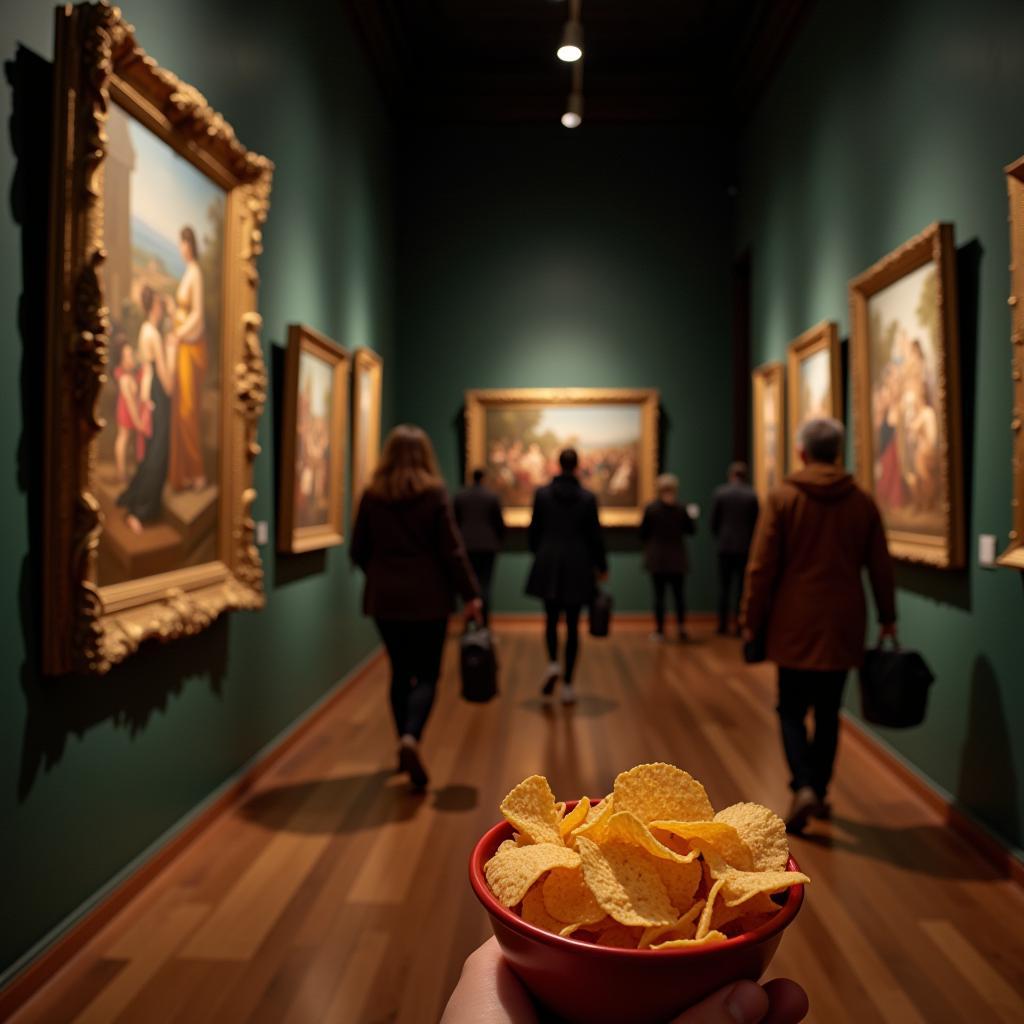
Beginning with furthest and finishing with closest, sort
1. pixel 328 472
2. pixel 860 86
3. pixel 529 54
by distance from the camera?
pixel 529 54
pixel 328 472
pixel 860 86

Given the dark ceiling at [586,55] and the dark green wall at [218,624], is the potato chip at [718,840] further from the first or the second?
the dark ceiling at [586,55]

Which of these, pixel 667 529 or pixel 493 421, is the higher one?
pixel 493 421

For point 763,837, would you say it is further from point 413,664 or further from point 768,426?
point 768,426

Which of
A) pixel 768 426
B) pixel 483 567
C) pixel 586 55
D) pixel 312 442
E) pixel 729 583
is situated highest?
pixel 586 55

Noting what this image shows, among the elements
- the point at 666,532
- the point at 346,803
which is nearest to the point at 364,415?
the point at 666,532

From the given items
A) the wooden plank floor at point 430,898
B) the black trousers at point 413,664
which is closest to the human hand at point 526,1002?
the wooden plank floor at point 430,898

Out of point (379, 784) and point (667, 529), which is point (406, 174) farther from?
point (379, 784)

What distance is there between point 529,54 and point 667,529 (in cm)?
591

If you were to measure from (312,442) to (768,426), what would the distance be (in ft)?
17.5

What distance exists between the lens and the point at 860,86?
250 inches

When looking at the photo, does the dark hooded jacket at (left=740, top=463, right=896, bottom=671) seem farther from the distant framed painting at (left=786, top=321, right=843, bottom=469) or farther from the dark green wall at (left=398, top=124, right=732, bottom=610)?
the dark green wall at (left=398, top=124, right=732, bottom=610)

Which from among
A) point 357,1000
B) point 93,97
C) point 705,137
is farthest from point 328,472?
point 705,137

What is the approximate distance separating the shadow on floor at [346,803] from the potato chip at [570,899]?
368 centimetres

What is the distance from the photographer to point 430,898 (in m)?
3.56
